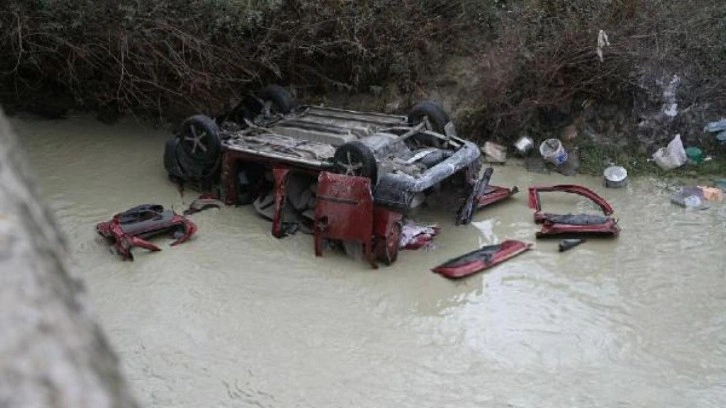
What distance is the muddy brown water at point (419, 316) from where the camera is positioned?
205 inches

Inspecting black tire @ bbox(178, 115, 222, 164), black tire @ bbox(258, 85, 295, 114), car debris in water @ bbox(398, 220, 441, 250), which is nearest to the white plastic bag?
car debris in water @ bbox(398, 220, 441, 250)

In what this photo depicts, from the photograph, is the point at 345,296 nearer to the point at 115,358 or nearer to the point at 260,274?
the point at 260,274

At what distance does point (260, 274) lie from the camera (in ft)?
22.1

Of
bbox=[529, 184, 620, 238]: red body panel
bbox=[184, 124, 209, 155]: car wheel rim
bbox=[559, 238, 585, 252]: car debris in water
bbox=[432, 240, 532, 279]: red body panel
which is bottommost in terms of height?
bbox=[432, 240, 532, 279]: red body panel

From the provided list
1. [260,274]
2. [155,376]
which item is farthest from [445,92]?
[155,376]

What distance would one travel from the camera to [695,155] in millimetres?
9078

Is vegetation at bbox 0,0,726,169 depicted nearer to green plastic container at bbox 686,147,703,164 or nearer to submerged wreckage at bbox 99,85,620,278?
green plastic container at bbox 686,147,703,164

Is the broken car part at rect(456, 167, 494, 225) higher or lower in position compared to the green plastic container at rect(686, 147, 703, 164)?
lower

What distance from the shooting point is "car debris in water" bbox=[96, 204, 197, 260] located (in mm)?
6848

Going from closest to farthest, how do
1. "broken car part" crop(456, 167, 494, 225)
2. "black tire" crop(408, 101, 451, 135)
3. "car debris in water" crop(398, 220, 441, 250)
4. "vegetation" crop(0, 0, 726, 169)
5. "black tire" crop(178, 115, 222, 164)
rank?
"car debris in water" crop(398, 220, 441, 250), "broken car part" crop(456, 167, 494, 225), "black tire" crop(178, 115, 222, 164), "black tire" crop(408, 101, 451, 135), "vegetation" crop(0, 0, 726, 169)

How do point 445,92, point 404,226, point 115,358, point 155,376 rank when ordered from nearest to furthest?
point 115,358 → point 155,376 → point 404,226 → point 445,92

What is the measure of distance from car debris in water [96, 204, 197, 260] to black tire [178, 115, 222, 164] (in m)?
0.73

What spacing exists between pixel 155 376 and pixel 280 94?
14.7 ft

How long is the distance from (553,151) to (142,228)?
5016 mm
